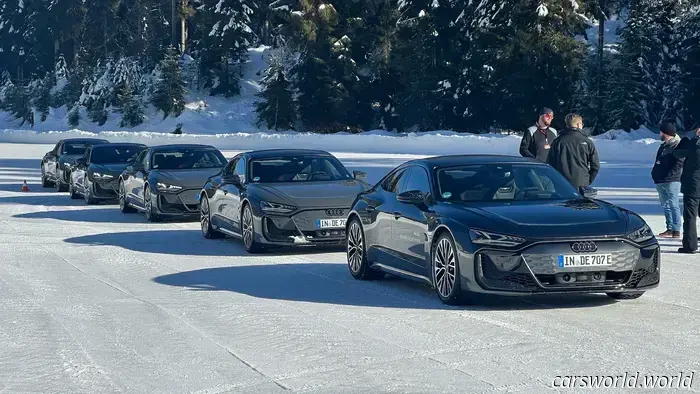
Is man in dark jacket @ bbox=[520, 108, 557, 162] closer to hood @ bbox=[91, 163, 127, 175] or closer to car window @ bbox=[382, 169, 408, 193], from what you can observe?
car window @ bbox=[382, 169, 408, 193]

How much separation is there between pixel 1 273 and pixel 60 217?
30.2 feet

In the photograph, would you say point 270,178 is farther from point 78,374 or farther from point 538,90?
point 538,90

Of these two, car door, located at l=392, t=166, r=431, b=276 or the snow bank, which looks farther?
the snow bank

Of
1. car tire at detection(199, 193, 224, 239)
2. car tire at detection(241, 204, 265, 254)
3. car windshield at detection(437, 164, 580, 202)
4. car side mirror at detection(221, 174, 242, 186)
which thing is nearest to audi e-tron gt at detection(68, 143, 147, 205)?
car tire at detection(199, 193, 224, 239)

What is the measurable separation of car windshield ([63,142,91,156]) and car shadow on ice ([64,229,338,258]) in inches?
→ 532

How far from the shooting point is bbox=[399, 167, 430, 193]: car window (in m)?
12.2

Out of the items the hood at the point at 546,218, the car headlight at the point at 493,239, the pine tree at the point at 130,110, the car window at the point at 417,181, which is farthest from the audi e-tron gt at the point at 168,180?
the pine tree at the point at 130,110

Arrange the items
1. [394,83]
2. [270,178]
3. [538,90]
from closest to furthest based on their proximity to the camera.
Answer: [270,178], [538,90], [394,83]

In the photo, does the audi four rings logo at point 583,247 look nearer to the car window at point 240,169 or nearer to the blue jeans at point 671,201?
the blue jeans at point 671,201

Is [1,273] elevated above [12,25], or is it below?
below

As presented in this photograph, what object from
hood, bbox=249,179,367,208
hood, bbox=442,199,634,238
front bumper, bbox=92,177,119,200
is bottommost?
front bumper, bbox=92,177,119,200

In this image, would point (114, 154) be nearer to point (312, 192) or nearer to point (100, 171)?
point (100, 171)

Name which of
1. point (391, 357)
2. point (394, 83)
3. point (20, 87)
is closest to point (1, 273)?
point (391, 357)

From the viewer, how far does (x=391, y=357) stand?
869 cm
